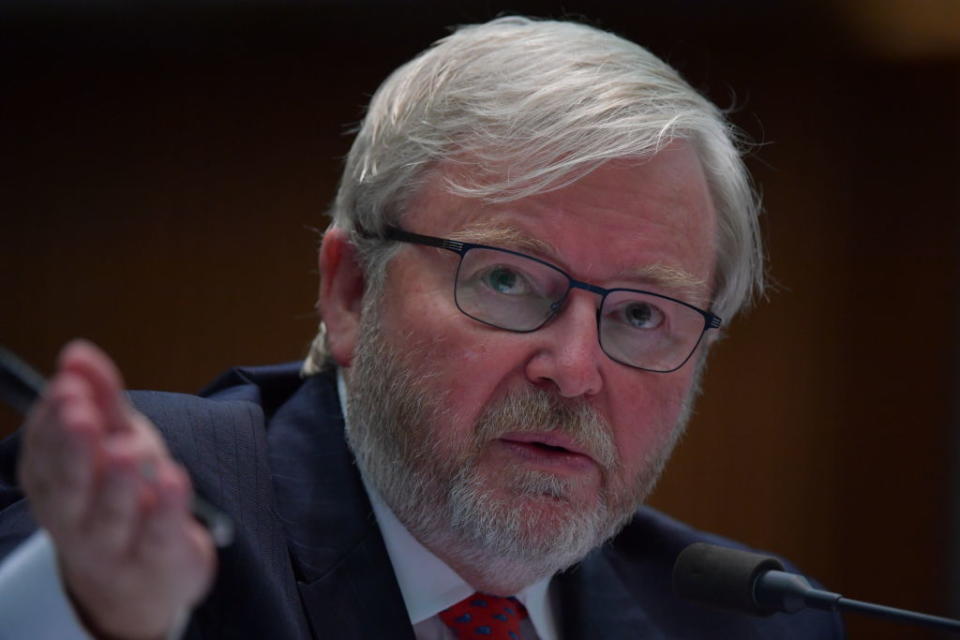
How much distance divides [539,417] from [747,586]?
1.26 feet

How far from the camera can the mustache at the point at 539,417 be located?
5.86 feet

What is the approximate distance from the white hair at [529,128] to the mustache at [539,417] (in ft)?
1.08

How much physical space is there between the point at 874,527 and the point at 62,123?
133 inches

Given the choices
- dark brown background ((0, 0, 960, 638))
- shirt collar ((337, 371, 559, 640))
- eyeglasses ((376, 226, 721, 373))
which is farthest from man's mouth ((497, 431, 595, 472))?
dark brown background ((0, 0, 960, 638))

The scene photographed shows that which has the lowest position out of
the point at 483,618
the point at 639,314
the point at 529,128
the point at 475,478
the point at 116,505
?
the point at 483,618

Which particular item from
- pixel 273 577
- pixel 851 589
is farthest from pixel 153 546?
pixel 851 589

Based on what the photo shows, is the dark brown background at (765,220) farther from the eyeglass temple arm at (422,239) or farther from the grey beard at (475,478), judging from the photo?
the grey beard at (475,478)

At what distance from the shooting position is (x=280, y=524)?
184cm

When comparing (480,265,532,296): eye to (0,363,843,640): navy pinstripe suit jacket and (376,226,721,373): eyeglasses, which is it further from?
(0,363,843,640): navy pinstripe suit jacket

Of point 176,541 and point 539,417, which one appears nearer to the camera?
point 176,541

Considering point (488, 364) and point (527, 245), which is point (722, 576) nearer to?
point (488, 364)

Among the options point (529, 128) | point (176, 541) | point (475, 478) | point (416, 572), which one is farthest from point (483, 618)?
point (176, 541)

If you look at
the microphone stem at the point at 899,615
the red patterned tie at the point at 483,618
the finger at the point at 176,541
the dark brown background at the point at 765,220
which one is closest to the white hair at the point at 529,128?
the red patterned tie at the point at 483,618

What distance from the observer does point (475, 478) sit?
1.82 meters
